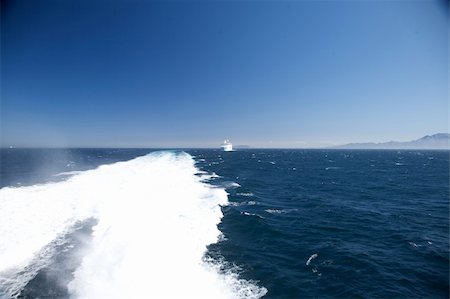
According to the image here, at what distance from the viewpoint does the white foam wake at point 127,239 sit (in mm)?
11312

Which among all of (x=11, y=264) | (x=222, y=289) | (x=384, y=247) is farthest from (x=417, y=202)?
(x=11, y=264)

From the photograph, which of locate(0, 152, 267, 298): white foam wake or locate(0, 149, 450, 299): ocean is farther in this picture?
locate(0, 149, 450, 299): ocean

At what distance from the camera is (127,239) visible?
51.6 feet

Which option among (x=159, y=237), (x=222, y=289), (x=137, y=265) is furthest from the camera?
(x=159, y=237)

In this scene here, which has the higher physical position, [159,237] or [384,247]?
[159,237]

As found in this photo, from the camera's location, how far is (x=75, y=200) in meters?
24.5

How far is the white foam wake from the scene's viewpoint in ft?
37.1

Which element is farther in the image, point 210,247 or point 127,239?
point 210,247

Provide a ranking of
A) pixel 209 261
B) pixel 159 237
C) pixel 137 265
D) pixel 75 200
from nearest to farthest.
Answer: pixel 137 265 → pixel 209 261 → pixel 159 237 → pixel 75 200

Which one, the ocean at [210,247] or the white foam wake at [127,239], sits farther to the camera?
the ocean at [210,247]

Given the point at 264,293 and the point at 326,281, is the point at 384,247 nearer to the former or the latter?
the point at 326,281

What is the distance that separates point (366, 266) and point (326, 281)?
350 cm

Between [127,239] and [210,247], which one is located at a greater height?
[127,239]

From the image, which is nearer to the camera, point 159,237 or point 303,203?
point 159,237
